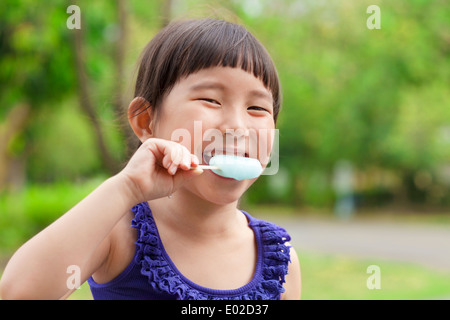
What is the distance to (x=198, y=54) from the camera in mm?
1082

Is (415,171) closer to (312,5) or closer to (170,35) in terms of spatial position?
(312,5)

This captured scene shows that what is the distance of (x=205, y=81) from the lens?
1050 millimetres

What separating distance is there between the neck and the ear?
0.15 m

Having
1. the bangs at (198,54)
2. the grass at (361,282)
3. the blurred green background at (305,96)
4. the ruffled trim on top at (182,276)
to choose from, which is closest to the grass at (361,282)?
the grass at (361,282)

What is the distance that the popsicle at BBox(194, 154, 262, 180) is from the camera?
0.97m

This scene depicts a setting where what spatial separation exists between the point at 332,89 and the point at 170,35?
8.33 m

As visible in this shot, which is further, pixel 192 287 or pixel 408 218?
pixel 408 218

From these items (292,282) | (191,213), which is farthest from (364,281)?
(191,213)

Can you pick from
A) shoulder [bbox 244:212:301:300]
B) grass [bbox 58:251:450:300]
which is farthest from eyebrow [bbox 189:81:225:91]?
grass [bbox 58:251:450:300]

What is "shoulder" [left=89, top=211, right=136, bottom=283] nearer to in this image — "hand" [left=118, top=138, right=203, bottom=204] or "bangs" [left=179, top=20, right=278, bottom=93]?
"hand" [left=118, top=138, right=203, bottom=204]

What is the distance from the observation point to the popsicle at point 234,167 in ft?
3.20

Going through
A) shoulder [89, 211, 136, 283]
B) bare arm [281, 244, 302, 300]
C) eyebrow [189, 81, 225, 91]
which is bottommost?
bare arm [281, 244, 302, 300]

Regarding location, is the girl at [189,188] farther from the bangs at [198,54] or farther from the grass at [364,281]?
the grass at [364,281]
